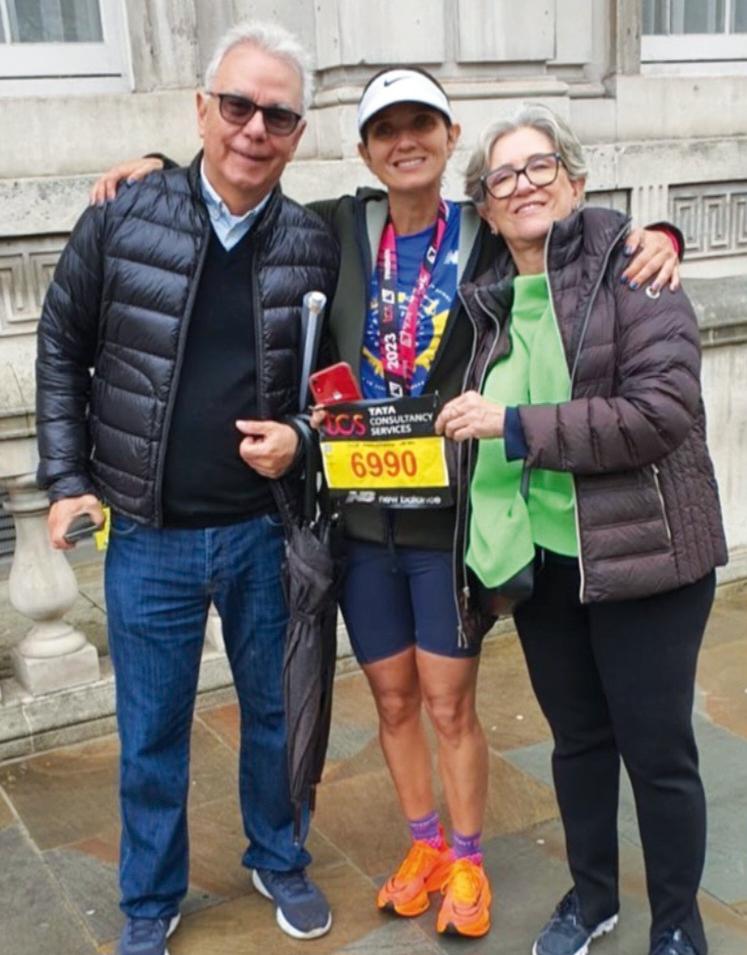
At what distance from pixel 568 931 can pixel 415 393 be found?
1.35m

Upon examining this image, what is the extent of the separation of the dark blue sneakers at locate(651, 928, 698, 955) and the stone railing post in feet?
7.19

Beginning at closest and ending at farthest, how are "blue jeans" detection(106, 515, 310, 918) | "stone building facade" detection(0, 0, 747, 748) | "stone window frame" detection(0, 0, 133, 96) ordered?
"blue jeans" detection(106, 515, 310, 918) → "stone building facade" detection(0, 0, 747, 748) → "stone window frame" detection(0, 0, 133, 96)

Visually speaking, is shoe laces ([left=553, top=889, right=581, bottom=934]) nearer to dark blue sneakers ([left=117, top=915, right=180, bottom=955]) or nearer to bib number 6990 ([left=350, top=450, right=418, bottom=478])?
dark blue sneakers ([left=117, top=915, right=180, bottom=955])

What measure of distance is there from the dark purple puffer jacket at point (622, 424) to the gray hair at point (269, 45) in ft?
2.23

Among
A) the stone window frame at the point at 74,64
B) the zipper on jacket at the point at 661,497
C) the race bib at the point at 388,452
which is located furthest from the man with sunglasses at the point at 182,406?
the stone window frame at the point at 74,64

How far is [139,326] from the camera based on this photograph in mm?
2428

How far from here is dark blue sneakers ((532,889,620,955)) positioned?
2.63 meters

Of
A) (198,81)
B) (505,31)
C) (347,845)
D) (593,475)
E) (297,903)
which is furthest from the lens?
(505,31)

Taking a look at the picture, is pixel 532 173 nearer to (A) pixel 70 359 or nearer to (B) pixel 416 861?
(A) pixel 70 359

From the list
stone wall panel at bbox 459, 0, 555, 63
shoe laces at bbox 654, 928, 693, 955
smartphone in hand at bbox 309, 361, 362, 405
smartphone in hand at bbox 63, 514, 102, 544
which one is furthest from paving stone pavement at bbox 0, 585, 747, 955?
stone wall panel at bbox 459, 0, 555, 63

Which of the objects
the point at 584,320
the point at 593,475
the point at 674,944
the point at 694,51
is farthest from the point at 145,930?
the point at 694,51

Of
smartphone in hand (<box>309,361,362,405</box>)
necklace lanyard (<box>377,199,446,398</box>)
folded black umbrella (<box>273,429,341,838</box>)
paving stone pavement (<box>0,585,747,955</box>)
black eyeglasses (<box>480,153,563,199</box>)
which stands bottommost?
paving stone pavement (<box>0,585,747,955</box>)

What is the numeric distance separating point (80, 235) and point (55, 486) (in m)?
0.57

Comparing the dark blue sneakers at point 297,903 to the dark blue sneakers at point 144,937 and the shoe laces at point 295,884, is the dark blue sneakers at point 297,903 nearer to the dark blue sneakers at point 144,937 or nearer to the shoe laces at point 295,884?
the shoe laces at point 295,884
